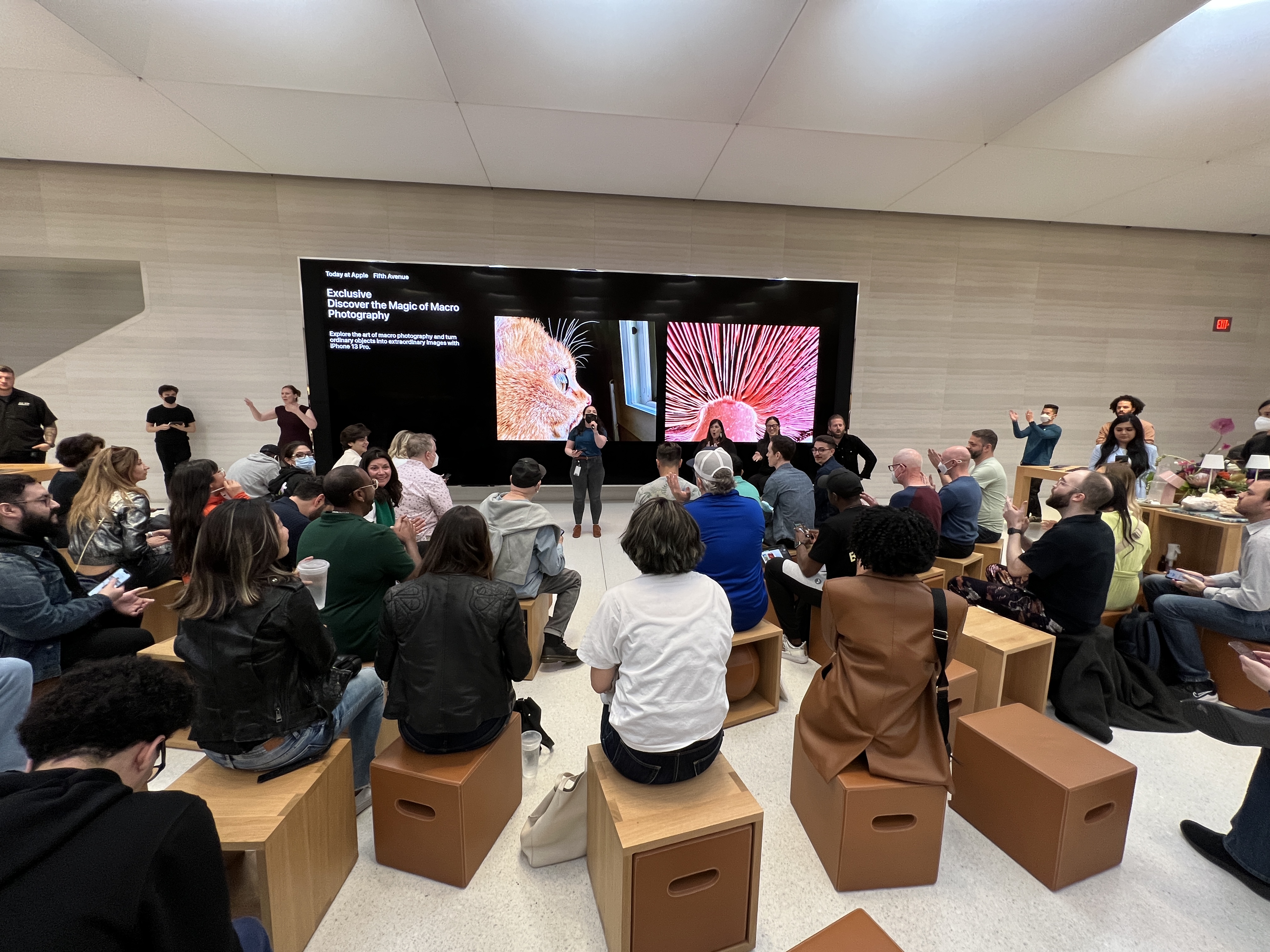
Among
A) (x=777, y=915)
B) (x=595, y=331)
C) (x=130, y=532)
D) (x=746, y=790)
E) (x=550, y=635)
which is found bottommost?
(x=777, y=915)

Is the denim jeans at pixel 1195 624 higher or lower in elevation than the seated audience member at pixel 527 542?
lower

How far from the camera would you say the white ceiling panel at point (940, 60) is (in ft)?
10.5

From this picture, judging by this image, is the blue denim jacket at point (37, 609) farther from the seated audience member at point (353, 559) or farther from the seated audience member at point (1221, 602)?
the seated audience member at point (1221, 602)

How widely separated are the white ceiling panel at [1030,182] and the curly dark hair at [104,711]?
650 centimetres

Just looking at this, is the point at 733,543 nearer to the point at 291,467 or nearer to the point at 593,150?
the point at 291,467

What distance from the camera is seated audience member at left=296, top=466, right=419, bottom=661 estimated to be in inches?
86.1

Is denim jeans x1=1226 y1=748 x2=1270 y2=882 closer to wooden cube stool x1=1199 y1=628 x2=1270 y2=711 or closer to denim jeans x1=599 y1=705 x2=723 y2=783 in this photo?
wooden cube stool x1=1199 y1=628 x2=1270 y2=711

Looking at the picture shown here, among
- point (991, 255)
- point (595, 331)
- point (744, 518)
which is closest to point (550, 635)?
point (744, 518)

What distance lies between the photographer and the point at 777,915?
1.74m

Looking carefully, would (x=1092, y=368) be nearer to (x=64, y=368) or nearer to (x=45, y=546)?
(x=45, y=546)

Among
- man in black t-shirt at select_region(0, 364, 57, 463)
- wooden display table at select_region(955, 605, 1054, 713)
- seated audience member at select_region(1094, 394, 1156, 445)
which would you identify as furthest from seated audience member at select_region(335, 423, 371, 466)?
seated audience member at select_region(1094, 394, 1156, 445)

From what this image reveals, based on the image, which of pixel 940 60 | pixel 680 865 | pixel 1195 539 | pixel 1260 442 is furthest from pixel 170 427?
pixel 1260 442

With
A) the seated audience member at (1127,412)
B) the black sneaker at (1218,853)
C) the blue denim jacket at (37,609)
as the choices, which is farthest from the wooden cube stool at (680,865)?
the seated audience member at (1127,412)

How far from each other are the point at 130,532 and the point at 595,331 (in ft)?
14.9
